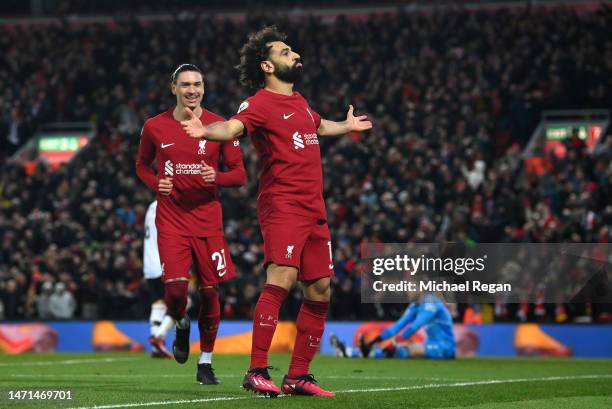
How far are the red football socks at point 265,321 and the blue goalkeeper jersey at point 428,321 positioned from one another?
8483 millimetres

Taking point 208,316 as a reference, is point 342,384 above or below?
below

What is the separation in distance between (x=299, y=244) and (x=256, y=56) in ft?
4.73

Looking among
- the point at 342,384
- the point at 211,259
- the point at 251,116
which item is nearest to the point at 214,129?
the point at 251,116

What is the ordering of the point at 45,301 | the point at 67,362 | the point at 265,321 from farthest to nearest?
1. the point at 45,301
2. the point at 67,362
3. the point at 265,321

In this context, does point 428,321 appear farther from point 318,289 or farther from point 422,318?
point 318,289

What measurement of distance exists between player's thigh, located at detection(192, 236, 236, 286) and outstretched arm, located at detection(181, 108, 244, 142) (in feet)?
7.40

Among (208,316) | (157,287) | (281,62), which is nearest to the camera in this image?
(281,62)

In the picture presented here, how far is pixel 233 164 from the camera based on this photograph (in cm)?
1023

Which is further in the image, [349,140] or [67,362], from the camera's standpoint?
[349,140]

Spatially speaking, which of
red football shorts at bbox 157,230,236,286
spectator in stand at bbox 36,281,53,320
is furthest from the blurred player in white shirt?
spectator in stand at bbox 36,281,53,320

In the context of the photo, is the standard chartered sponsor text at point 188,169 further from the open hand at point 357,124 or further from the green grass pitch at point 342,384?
the green grass pitch at point 342,384

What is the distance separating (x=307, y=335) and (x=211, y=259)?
1.98m

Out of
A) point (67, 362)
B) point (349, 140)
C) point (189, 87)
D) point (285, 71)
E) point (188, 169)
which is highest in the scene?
point (285, 71)

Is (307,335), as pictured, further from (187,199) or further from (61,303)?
(61,303)
